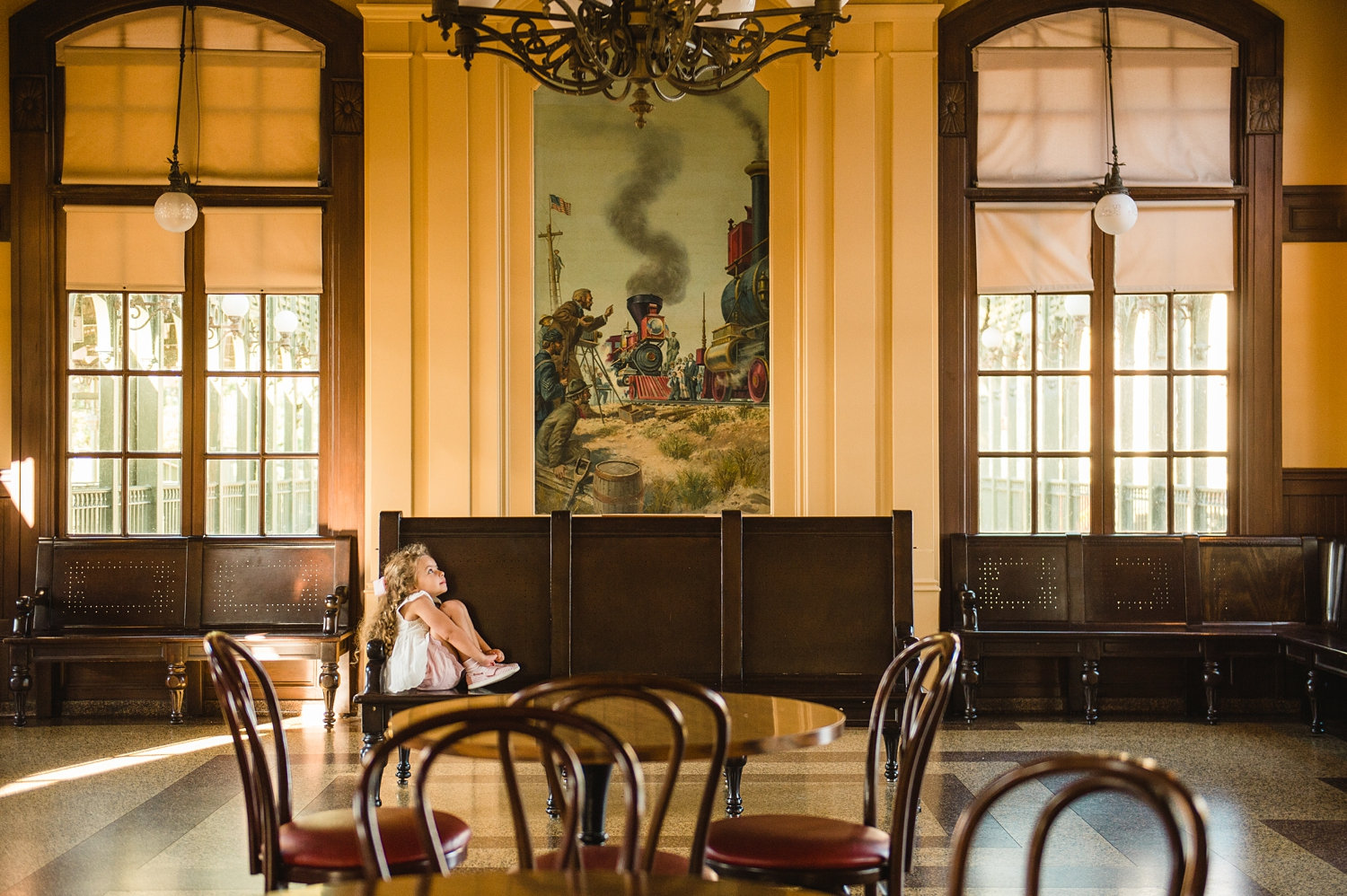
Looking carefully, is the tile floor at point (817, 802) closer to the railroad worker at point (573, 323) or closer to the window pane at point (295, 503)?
the window pane at point (295, 503)

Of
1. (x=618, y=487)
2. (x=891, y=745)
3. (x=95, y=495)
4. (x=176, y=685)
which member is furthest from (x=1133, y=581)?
(x=95, y=495)

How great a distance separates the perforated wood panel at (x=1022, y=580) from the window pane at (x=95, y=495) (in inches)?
200

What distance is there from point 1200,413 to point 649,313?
338 cm

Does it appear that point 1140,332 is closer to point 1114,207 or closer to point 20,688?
point 1114,207

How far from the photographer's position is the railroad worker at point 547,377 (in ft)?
22.2

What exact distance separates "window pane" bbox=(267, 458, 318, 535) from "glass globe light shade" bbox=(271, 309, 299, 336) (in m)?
0.78

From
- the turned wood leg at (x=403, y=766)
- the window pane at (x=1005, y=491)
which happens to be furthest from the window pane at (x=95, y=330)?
the window pane at (x=1005, y=491)

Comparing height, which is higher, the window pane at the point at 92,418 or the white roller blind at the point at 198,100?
the white roller blind at the point at 198,100

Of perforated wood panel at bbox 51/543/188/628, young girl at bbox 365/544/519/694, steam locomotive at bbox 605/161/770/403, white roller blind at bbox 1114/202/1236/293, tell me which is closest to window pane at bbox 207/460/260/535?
perforated wood panel at bbox 51/543/188/628

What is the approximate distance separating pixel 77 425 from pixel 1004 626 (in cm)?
561

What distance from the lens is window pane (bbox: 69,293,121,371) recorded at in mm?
6766

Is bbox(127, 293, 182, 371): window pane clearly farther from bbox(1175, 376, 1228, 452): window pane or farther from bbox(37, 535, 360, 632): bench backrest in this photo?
bbox(1175, 376, 1228, 452): window pane

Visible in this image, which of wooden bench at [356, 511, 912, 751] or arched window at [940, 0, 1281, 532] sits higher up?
arched window at [940, 0, 1281, 532]

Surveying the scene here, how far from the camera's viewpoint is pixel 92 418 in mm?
6777
